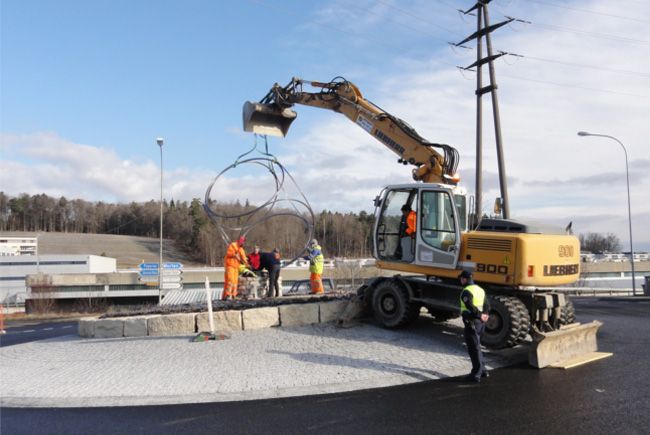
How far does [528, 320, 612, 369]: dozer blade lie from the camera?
8.29 m

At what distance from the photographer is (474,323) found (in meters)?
7.68

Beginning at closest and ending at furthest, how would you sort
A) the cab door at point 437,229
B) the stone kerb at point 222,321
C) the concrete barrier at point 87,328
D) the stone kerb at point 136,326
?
the cab door at point 437,229 → the stone kerb at point 222,321 → the stone kerb at point 136,326 → the concrete barrier at point 87,328

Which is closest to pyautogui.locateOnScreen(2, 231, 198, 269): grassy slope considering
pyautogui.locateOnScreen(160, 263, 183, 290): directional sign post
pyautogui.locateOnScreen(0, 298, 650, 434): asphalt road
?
pyautogui.locateOnScreen(160, 263, 183, 290): directional sign post

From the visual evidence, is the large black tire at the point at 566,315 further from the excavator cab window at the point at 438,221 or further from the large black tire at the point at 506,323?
the excavator cab window at the point at 438,221

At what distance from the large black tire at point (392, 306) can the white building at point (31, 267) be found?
132ft

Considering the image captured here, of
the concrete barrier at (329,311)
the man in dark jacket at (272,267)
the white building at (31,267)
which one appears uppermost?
the man in dark jacket at (272,267)

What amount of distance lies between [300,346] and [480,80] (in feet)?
55.7

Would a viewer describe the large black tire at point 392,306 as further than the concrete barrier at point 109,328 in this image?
No

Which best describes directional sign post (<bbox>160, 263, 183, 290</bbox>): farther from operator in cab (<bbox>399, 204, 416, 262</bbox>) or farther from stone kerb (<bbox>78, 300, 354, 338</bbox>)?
operator in cab (<bbox>399, 204, 416, 262</bbox>)

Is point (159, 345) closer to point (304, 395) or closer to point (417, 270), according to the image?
point (304, 395)

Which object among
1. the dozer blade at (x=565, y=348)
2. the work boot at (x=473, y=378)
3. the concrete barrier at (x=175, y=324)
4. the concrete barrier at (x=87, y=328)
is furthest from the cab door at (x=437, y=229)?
the concrete barrier at (x=87, y=328)

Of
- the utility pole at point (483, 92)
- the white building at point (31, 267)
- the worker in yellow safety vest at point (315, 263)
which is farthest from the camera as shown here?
the white building at point (31, 267)

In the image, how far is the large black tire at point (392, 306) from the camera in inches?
405

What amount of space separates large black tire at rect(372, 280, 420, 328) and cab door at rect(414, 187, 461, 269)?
81cm
